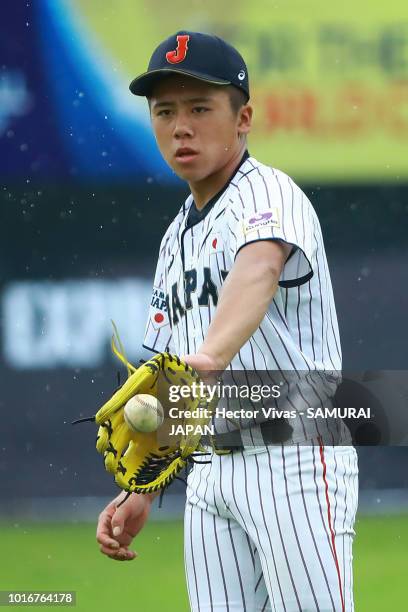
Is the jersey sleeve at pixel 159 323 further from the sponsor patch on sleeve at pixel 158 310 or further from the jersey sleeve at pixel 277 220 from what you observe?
the jersey sleeve at pixel 277 220

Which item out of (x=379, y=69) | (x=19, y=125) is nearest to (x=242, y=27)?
(x=379, y=69)

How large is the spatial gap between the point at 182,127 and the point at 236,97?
0.56ft

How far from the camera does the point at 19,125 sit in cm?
680

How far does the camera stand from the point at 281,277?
103 inches

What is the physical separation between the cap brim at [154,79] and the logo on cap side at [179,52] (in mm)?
32

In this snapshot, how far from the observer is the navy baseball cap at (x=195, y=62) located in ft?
8.89

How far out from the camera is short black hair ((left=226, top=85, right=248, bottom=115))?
2.79 m

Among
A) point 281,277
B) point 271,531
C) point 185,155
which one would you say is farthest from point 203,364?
point 185,155

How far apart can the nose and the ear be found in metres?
0.15

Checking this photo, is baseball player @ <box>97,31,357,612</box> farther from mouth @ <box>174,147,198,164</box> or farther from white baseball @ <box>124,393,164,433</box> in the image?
white baseball @ <box>124,393,164,433</box>

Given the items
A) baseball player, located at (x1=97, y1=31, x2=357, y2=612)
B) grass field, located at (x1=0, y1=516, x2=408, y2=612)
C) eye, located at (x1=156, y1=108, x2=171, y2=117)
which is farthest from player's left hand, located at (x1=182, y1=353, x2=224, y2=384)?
grass field, located at (x1=0, y1=516, x2=408, y2=612)

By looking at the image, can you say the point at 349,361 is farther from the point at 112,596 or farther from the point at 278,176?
the point at 278,176

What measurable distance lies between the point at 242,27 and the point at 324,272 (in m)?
3.97

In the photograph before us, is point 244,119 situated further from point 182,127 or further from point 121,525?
point 121,525
